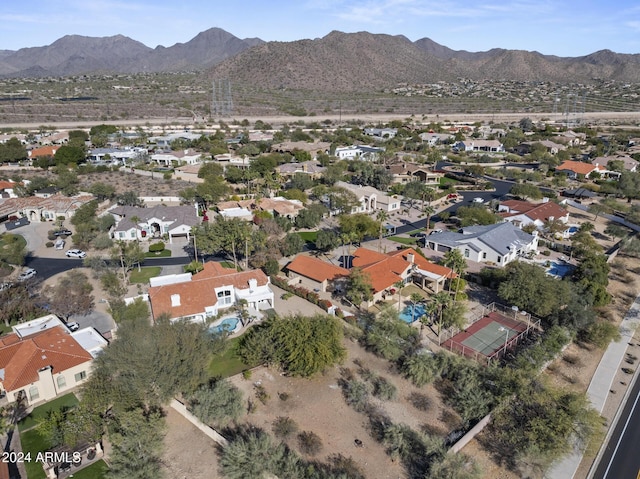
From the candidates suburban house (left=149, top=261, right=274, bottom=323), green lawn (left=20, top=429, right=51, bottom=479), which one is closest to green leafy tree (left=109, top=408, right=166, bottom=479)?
green lawn (left=20, top=429, right=51, bottom=479)

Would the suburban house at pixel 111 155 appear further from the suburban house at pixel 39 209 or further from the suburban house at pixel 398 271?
the suburban house at pixel 398 271

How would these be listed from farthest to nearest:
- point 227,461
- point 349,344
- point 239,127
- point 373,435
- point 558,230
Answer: point 239,127, point 558,230, point 349,344, point 373,435, point 227,461

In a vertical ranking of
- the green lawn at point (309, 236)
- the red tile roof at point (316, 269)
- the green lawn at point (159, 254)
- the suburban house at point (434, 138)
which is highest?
the suburban house at point (434, 138)

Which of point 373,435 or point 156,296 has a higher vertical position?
point 156,296

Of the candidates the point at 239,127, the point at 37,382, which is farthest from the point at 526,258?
the point at 239,127

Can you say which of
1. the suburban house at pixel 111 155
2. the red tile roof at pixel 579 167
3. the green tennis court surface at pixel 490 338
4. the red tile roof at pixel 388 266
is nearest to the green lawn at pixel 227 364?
the red tile roof at pixel 388 266

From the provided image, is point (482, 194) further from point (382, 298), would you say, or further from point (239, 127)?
point (239, 127)

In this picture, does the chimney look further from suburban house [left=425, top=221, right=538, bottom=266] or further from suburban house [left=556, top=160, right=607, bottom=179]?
suburban house [left=556, top=160, right=607, bottom=179]
